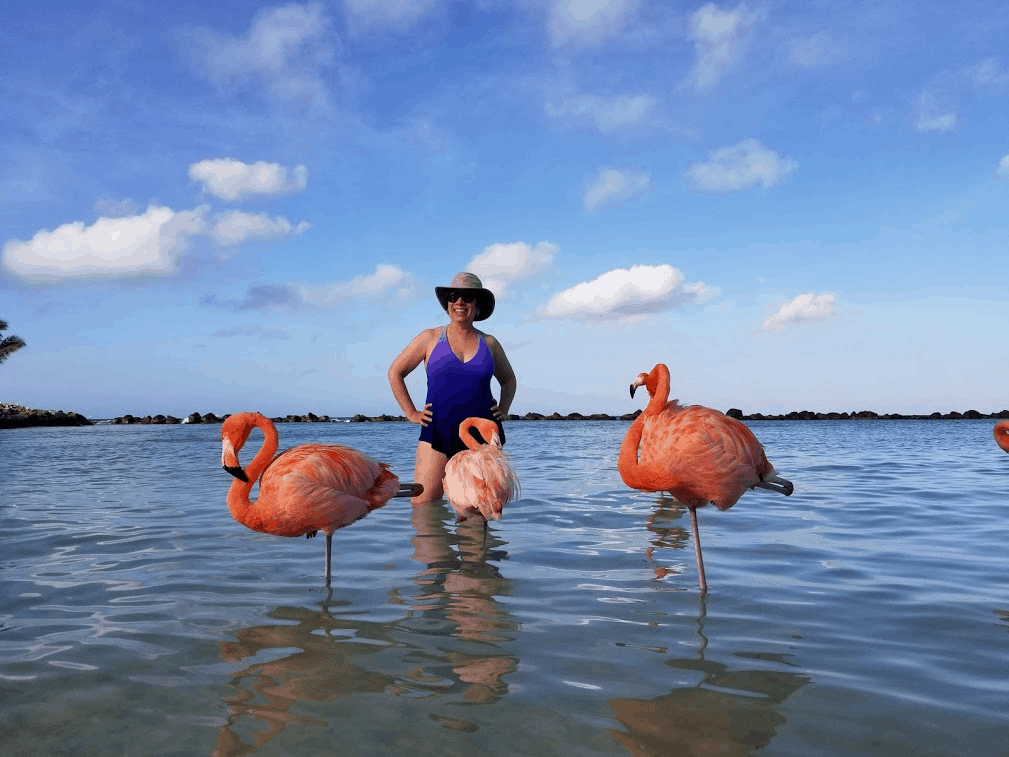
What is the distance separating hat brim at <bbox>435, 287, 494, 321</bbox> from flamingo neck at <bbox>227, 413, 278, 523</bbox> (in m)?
3.12

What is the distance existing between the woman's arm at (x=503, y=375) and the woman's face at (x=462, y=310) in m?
0.38

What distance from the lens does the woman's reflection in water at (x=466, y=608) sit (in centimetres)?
361

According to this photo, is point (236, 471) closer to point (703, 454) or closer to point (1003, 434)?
point (703, 454)

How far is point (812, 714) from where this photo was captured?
3.22 metres

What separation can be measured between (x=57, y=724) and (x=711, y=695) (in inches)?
117

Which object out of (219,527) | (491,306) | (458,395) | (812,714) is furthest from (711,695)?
(219,527)

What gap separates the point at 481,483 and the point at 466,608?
1.53 metres

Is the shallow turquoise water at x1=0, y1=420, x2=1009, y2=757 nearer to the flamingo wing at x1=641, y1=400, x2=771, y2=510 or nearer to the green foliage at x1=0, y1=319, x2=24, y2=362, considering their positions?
the flamingo wing at x1=641, y1=400, x2=771, y2=510

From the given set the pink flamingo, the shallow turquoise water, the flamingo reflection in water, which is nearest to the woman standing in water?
the shallow turquoise water

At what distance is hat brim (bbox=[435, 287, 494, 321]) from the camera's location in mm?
7934

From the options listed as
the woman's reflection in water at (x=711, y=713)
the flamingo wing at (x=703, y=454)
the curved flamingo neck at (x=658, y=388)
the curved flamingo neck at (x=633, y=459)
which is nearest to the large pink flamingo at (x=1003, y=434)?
the flamingo wing at (x=703, y=454)

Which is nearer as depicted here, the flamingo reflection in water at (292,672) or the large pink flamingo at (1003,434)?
the flamingo reflection in water at (292,672)

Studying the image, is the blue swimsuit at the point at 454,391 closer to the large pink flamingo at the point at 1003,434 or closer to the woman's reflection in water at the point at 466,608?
the woman's reflection in water at the point at 466,608

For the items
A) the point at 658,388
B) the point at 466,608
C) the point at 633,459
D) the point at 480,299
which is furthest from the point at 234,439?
the point at 480,299
